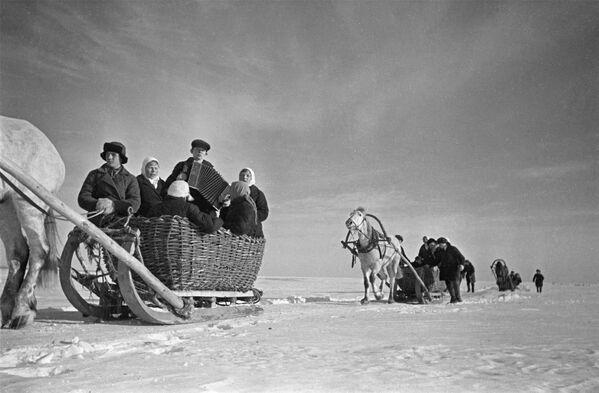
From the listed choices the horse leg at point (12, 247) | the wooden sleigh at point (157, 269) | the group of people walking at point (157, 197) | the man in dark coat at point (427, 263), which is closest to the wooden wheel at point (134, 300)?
the wooden sleigh at point (157, 269)

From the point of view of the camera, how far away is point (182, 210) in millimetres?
4730

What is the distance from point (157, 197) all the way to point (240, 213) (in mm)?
1093

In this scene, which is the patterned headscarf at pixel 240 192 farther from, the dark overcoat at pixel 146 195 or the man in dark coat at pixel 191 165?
the dark overcoat at pixel 146 195

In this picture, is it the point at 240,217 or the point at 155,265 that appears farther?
the point at 240,217

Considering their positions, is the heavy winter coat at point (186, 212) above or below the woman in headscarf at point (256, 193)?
below

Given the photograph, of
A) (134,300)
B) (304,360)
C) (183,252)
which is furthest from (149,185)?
(304,360)

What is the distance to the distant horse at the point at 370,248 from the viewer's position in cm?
963

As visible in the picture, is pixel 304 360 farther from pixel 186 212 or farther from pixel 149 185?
pixel 149 185

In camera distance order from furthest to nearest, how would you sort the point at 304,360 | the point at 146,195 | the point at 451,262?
the point at 451,262 < the point at 146,195 < the point at 304,360

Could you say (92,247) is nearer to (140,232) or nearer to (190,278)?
(140,232)

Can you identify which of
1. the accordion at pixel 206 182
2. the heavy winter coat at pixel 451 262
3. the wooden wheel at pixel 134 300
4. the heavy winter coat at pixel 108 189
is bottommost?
the wooden wheel at pixel 134 300

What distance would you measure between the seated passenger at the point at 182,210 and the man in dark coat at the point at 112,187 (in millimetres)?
304

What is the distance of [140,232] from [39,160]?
5.50ft

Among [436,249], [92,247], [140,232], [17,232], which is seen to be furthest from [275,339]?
[436,249]
